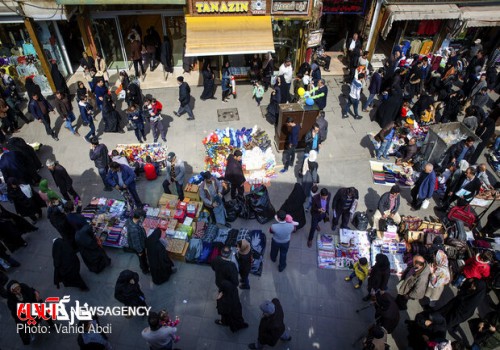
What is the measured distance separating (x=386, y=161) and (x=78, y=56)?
46.1 ft

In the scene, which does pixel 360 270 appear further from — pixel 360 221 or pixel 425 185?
pixel 425 185

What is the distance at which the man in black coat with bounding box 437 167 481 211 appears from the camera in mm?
9234

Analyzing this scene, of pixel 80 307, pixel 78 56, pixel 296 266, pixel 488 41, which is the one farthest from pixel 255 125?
pixel 488 41

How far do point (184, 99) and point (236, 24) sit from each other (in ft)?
12.2

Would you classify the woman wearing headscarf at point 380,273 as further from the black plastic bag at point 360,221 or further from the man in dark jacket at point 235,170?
the man in dark jacket at point 235,170

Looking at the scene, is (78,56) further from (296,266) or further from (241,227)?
(296,266)

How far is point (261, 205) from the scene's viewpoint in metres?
9.41

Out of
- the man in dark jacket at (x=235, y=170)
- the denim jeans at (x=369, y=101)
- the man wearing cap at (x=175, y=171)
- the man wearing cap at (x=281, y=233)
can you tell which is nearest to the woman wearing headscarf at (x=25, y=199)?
the man wearing cap at (x=175, y=171)

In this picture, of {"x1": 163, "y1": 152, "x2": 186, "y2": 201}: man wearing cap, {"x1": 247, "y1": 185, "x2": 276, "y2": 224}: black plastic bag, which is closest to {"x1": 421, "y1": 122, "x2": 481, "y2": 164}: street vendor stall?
{"x1": 247, "y1": 185, "x2": 276, "y2": 224}: black plastic bag

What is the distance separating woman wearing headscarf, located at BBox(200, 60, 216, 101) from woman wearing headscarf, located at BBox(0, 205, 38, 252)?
7.91 meters

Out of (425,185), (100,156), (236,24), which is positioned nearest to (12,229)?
(100,156)

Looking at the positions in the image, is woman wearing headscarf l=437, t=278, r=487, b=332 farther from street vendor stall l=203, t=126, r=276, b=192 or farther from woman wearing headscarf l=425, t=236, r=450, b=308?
street vendor stall l=203, t=126, r=276, b=192

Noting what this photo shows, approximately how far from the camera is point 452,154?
33.9ft

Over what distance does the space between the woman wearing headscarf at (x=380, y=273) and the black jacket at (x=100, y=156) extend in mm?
7596
